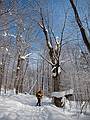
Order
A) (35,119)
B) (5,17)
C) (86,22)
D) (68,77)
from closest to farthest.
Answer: (35,119) → (5,17) → (86,22) → (68,77)

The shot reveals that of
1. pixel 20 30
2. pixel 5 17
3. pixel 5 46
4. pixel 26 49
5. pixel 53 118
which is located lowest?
pixel 53 118

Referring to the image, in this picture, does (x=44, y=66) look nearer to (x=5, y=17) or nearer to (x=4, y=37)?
(x=4, y=37)

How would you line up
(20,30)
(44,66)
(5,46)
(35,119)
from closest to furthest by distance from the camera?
(35,119) < (5,46) < (20,30) < (44,66)

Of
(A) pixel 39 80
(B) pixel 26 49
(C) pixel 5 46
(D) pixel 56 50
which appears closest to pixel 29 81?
(A) pixel 39 80

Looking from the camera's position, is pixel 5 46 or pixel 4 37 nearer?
pixel 5 46

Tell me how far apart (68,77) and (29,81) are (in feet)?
84.0

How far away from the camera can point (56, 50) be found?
21.1 m

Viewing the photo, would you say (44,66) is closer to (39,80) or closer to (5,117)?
(39,80)

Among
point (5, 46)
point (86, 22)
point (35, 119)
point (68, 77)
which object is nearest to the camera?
point (35, 119)

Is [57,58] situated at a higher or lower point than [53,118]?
higher

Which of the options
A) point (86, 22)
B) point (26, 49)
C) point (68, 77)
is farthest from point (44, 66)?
point (86, 22)

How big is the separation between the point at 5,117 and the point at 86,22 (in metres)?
9.46

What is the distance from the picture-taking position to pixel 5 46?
15008 millimetres

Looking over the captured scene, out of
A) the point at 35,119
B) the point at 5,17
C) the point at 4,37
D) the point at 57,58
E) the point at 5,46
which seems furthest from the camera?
the point at 57,58
